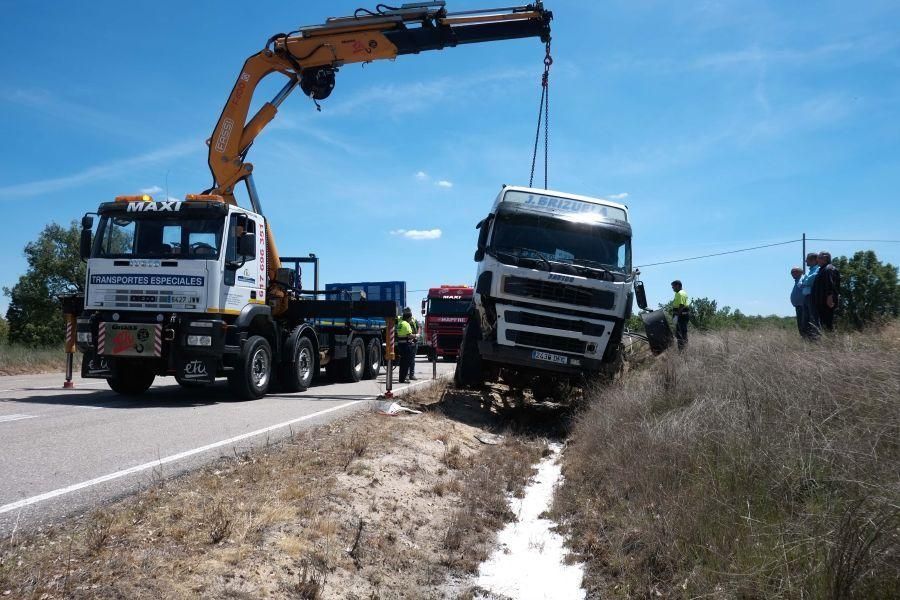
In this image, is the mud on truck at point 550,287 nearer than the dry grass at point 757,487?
No

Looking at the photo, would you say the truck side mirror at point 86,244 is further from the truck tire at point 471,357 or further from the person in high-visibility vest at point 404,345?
the person in high-visibility vest at point 404,345

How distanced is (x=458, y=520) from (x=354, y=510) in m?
1.08

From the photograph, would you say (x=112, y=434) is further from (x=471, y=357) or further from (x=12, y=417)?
(x=471, y=357)

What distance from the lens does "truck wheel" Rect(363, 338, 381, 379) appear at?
56.8 feet

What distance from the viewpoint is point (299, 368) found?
514 inches

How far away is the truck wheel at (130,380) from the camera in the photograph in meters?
11.4

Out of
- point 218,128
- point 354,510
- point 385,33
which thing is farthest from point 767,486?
point 218,128

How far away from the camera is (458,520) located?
233 inches

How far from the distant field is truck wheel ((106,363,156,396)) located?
25.3 feet

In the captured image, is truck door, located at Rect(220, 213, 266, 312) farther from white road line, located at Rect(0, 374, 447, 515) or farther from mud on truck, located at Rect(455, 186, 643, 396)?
mud on truck, located at Rect(455, 186, 643, 396)

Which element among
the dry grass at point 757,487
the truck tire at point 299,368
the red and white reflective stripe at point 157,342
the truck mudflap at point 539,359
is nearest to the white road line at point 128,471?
the red and white reflective stripe at point 157,342

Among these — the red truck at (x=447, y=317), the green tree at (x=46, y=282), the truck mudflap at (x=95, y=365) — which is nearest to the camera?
the truck mudflap at (x=95, y=365)

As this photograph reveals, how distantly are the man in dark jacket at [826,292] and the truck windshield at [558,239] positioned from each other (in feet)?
8.97

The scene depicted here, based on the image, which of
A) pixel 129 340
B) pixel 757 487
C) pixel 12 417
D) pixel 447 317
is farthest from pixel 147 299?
pixel 447 317
